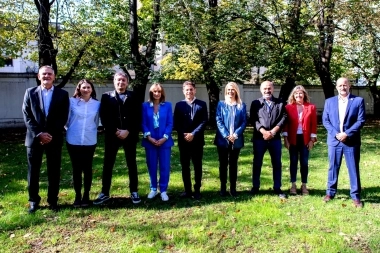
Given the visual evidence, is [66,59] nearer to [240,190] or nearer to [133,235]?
A: [240,190]

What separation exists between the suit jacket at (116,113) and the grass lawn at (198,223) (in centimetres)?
118

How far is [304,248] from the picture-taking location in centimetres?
403

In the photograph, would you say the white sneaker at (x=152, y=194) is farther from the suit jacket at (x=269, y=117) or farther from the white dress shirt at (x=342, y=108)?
the white dress shirt at (x=342, y=108)

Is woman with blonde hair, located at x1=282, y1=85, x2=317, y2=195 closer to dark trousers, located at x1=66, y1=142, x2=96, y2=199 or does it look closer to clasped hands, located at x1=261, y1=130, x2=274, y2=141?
clasped hands, located at x1=261, y1=130, x2=274, y2=141

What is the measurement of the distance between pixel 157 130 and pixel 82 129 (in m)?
1.12

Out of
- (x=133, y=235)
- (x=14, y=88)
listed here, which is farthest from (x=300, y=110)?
(x=14, y=88)

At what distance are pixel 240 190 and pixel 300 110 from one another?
172 centimetres

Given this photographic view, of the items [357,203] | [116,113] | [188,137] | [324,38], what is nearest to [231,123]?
[188,137]

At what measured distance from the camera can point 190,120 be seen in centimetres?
562

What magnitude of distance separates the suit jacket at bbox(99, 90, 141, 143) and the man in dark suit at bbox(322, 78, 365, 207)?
119 inches

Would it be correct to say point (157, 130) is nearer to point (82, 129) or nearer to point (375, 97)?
point (82, 129)

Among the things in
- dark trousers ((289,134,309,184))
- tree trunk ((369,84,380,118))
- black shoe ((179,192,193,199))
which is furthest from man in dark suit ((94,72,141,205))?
tree trunk ((369,84,380,118))

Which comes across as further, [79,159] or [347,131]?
[347,131]

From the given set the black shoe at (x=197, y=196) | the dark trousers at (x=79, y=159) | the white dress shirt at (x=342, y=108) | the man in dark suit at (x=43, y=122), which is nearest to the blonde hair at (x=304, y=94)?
the white dress shirt at (x=342, y=108)
